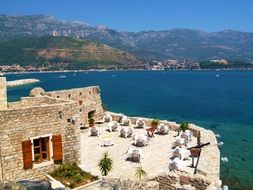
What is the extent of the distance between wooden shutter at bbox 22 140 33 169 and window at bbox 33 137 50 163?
352mm

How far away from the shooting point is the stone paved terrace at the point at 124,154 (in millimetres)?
15836

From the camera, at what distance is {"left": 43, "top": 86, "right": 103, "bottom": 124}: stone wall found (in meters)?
23.2

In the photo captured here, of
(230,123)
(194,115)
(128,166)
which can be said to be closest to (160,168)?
(128,166)

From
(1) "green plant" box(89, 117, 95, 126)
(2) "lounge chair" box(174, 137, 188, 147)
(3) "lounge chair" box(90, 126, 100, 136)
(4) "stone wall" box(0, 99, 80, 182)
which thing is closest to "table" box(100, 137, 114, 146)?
(3) "lounge chair" box(90, 126, 100, 136)

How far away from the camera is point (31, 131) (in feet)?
46.6

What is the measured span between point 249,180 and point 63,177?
11510mm

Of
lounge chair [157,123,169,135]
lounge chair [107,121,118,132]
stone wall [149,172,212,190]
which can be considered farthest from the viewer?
lounge chair [107,121,118,132]

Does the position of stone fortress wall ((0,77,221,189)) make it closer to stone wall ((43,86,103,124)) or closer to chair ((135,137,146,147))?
chair ((135,137,146,147))

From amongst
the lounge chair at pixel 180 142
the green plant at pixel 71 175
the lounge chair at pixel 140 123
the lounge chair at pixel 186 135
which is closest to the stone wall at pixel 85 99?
the lounge chair at pixel 140 123

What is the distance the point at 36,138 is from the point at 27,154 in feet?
2.35

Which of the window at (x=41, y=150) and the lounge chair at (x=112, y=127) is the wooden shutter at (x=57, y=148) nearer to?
the window at (x=41, y=150)

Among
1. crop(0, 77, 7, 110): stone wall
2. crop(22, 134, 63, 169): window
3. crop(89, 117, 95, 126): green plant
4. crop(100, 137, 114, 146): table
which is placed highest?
crop(0, 77, 7, 110): stone wall

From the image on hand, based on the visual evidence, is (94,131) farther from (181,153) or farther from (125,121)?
(181,153)

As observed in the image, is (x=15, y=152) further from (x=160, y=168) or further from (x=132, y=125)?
(x=132, y=125)
